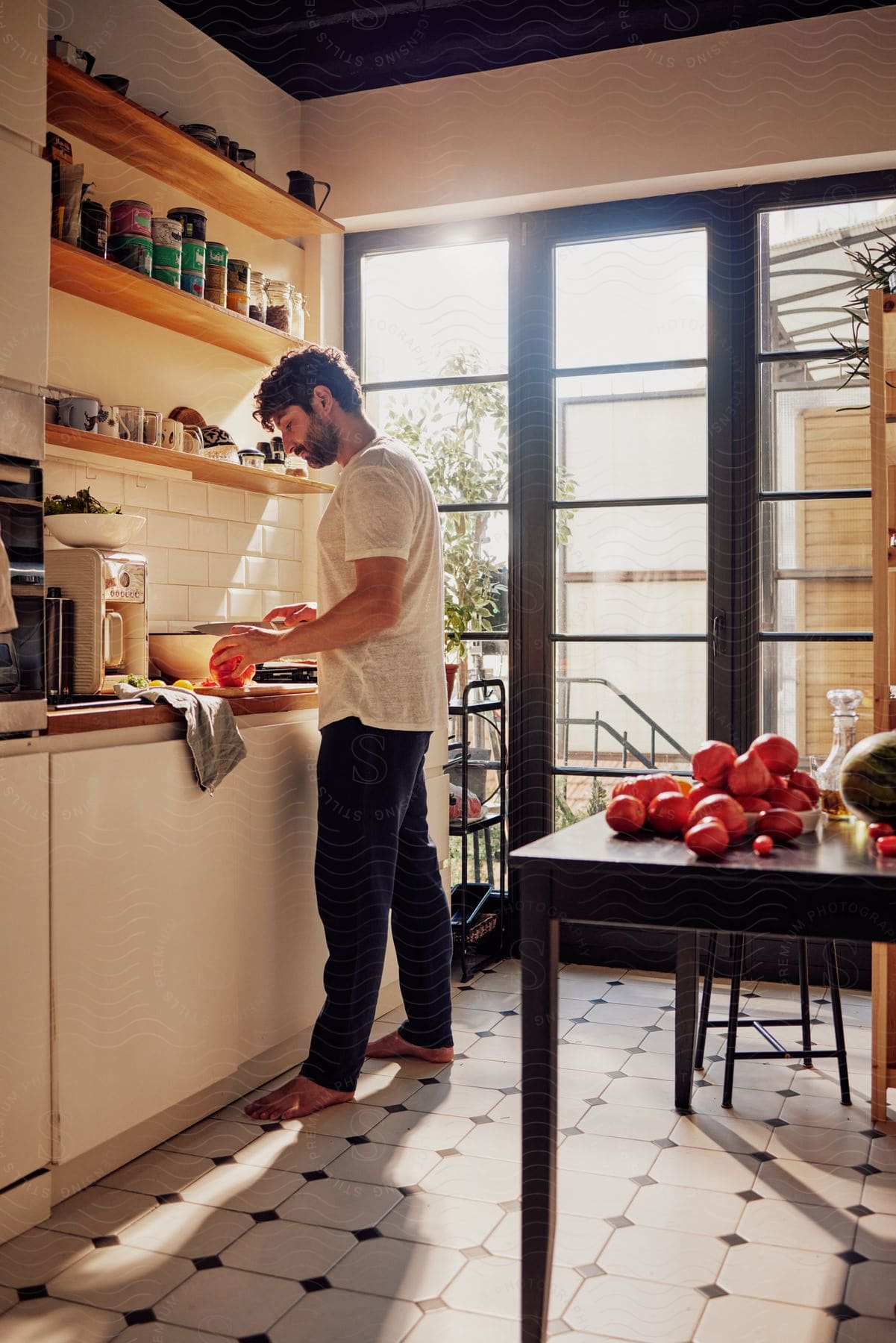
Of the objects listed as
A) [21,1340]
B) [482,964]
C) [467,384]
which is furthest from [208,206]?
[21,1340]

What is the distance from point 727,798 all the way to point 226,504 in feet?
7.16

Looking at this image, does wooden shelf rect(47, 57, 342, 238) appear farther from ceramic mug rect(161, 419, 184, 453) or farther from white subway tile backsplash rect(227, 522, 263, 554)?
white subway tile backsplash rect(227, 522, 263, 554)

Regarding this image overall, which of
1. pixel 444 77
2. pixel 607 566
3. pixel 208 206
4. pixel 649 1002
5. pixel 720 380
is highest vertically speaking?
pixel 444 77

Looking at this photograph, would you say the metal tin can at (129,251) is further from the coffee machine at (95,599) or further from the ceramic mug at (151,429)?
the coffee machine at (95,599)

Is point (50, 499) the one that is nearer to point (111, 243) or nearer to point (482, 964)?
point (111, 243)

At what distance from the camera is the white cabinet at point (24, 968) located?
1.93 m

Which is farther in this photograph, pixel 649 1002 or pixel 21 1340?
pixel 649 1002

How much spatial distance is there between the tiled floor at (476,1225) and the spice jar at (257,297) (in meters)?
2.03

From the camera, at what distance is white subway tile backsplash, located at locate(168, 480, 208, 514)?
10.5 ft

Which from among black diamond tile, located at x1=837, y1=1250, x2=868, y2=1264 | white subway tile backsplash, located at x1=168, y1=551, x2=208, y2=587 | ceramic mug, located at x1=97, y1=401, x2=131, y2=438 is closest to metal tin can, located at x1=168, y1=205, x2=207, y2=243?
ceramic mug, located at x1=97, y1=401, x2=131, y2=438

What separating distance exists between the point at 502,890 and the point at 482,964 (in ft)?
0.78

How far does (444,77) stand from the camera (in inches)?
147

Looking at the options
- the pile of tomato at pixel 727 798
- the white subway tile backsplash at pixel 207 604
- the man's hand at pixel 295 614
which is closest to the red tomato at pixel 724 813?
the pile of tomato at pixel 727 798

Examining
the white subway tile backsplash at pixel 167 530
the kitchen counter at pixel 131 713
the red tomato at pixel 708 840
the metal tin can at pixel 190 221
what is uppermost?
the metal tin can at pixel 190 221
